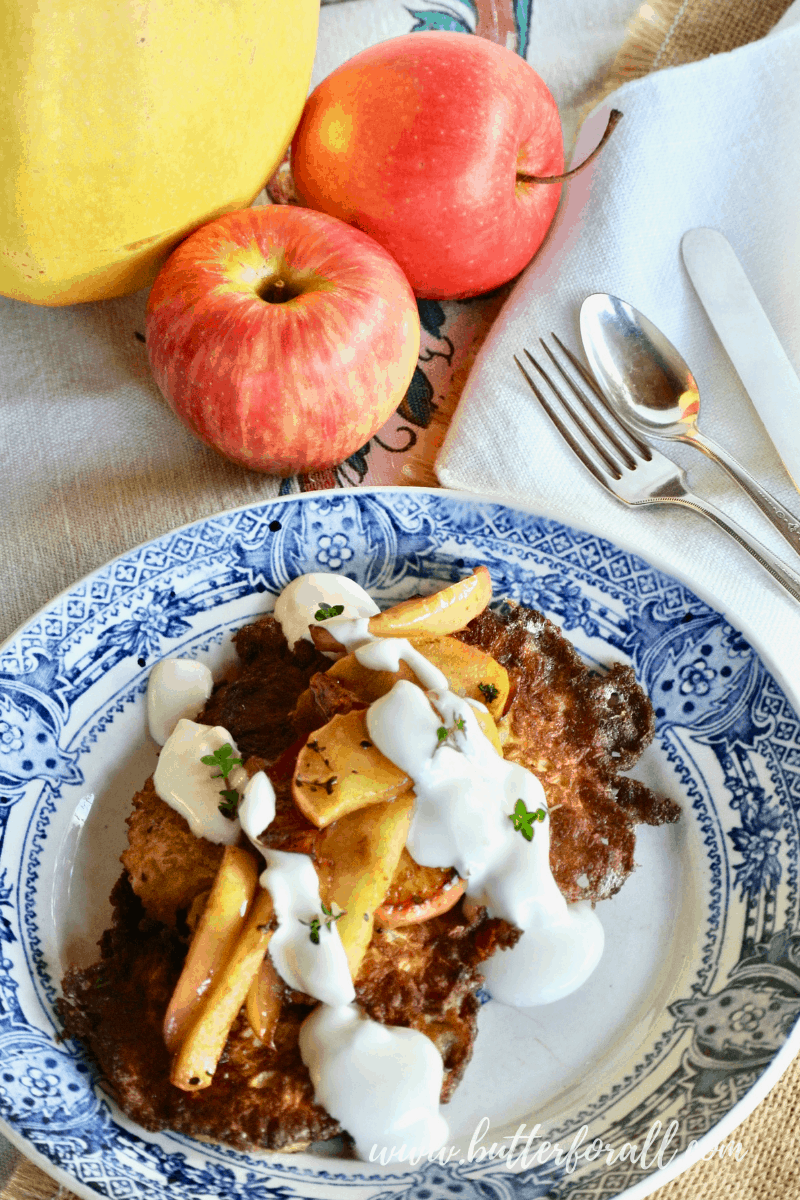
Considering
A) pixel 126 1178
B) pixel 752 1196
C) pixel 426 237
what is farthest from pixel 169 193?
pixel 752 1196

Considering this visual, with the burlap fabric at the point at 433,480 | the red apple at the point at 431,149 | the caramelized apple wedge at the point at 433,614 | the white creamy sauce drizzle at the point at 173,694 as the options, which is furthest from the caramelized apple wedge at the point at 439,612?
the red apple at the point at 431,149

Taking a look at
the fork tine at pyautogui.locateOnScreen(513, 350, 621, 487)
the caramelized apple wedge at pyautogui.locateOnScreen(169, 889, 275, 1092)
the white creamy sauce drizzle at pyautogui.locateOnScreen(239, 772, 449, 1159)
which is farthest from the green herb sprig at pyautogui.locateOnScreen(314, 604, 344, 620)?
the fork tine at pyautogui.locateOnScreen(513, 350, 621, 487)

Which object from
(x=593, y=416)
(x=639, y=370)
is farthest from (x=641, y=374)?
(x=593, y=416)

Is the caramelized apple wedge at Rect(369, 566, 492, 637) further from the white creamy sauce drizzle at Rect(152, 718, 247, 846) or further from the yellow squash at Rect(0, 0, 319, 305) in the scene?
the yellow squash at Rect(0, 0, 319, 305)

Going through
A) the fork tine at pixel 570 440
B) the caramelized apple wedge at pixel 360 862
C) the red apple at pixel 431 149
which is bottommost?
the caramelized apple wedge at pixel 360 862

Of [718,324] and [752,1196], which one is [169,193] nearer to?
[718,324]

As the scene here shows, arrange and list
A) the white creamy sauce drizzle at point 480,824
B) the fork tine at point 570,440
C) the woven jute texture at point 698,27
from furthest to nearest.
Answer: the woven jute texture at point 698,27
the fork tine at point 570,440
the white creamy sauce drizzle at point 480,824

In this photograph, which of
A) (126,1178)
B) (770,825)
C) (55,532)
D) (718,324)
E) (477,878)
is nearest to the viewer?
(126,1178)
